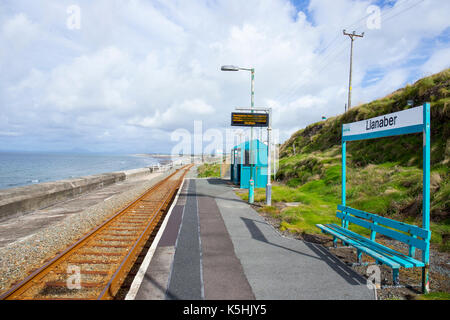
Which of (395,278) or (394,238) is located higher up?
(394,238)

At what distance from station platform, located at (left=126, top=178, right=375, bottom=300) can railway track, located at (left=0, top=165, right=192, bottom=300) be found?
0.49 m

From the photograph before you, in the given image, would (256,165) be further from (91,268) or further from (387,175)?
(91,268)

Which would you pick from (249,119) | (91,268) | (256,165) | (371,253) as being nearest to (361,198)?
(249,119)

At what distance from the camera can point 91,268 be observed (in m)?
5.37

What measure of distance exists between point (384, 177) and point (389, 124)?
7.97 metres

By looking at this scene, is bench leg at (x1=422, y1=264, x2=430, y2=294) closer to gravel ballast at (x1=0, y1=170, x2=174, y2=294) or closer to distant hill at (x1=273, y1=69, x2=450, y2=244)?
distant hill at (x1=273, y1=69, x2=450, y2=244)

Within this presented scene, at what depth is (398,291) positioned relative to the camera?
432 centimetres

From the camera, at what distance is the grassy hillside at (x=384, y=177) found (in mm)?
8320

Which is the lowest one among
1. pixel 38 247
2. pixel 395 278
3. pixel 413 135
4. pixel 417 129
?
pixel 38 247

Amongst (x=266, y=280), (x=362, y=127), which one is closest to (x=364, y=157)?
(x=362, y=127)

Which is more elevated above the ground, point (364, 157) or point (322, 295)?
point (364, 157)

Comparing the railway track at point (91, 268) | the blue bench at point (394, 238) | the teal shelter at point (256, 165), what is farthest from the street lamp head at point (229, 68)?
the blue bench at point (394, 238)
